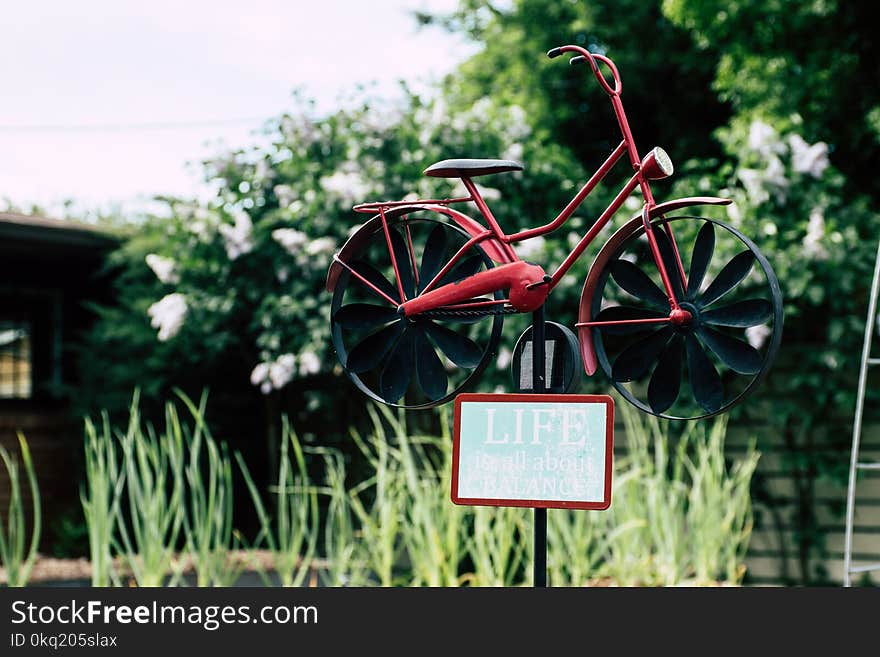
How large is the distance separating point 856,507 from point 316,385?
3275 mm

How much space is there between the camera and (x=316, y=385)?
6.60 m

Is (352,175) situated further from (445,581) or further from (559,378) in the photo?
(559,378)

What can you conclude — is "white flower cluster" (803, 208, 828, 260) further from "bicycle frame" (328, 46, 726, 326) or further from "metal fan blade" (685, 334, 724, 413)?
"metal fan blade" (685, 334, 724, 413)

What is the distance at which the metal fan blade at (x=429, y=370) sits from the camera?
7.56ft

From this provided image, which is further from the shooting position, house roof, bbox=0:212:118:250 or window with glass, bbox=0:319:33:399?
window with glass, bbox=0:319:33:399

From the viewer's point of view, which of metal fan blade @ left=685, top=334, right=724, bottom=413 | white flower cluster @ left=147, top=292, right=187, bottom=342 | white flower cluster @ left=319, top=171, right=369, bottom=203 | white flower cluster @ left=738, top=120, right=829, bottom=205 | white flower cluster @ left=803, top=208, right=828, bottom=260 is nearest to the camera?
metal fan blade @ left=685, top=334, right=724, bottom=413

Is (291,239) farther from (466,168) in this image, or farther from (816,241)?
(466,168)

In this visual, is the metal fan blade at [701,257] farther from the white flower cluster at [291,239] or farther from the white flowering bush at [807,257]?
the white flower cluster at [291,239]

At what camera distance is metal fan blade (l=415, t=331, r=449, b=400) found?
2305 millimetres

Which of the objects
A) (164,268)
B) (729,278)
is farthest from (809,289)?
(164,268)

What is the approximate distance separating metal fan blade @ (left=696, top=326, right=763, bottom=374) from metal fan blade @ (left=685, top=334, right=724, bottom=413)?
0.02 metres

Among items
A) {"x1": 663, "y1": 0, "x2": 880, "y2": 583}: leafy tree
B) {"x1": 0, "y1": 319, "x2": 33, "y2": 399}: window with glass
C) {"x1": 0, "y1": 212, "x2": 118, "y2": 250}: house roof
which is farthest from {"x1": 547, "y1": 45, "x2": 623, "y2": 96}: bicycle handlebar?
{"x1": 0, "y1": 319, "x2": 33, "y2": 399}: window with glass

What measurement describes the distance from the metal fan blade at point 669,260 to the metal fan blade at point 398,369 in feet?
1.94

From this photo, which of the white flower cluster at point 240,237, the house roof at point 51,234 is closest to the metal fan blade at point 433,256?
the white flower cluster at point 240,237
